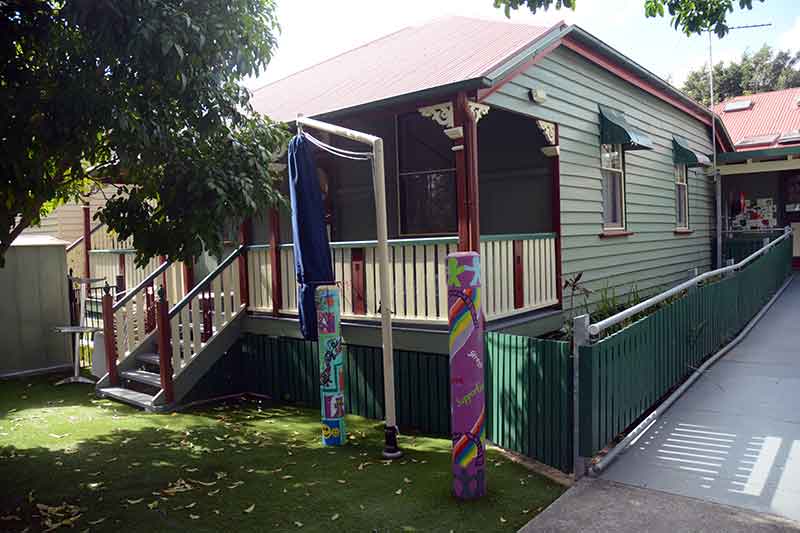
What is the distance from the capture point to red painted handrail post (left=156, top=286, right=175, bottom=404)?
773 centimetres

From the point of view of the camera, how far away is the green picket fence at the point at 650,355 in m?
4.96

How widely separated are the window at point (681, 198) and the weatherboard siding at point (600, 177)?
1.15 feet

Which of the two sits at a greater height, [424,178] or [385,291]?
[424,178]

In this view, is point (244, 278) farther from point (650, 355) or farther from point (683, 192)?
point (683, 192)

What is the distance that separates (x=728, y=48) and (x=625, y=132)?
64.7 meters

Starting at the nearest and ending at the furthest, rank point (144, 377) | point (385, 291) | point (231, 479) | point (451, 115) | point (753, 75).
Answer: point (231, 479), point (385, 291), point (451, 115), point (144, 377), point (753, 75)

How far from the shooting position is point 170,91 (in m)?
5.18

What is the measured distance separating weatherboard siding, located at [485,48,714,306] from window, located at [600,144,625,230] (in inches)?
7.9

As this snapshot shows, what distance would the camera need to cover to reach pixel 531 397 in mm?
5375

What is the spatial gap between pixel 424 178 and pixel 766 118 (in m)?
19.1

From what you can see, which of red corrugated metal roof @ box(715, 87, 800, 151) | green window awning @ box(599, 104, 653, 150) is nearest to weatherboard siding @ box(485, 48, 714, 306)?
green window awning @ box(599, 104, 653, 150)

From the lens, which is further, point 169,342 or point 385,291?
point 169,342

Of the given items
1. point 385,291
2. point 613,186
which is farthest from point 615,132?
point 385,291

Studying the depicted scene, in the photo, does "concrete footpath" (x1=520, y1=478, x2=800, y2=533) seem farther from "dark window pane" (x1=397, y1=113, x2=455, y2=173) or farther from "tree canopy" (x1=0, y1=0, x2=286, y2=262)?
"dark window pane" (x1=397, y1=113, x2=455, y2=173)
